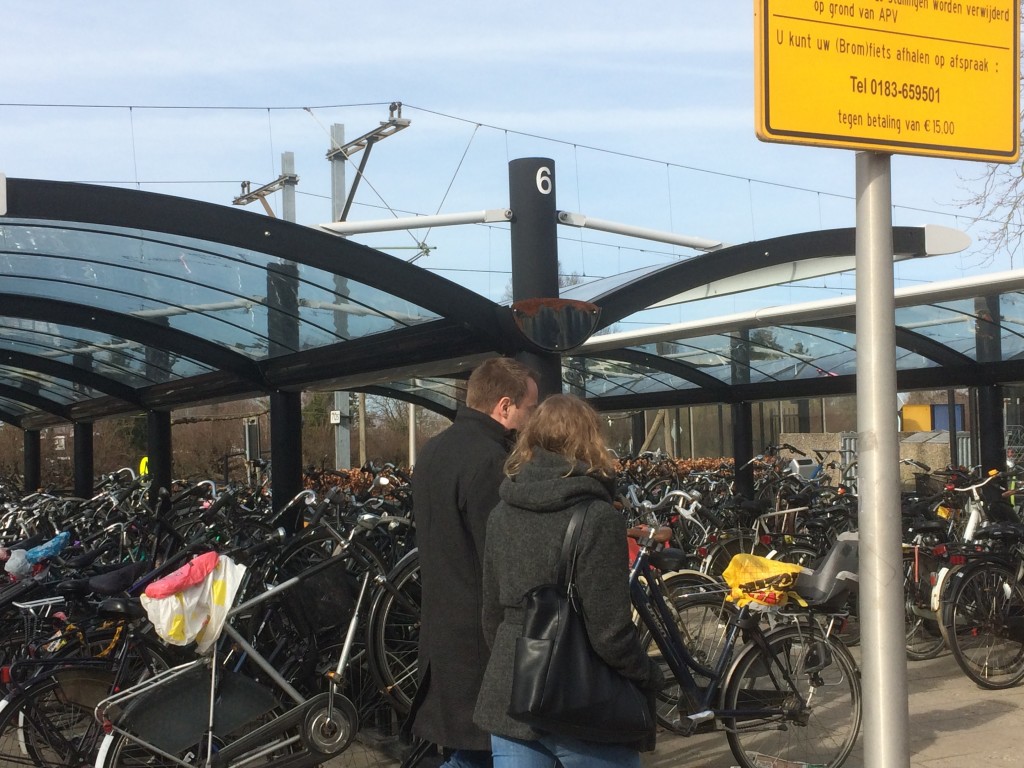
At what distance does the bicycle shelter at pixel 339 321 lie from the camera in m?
6.50

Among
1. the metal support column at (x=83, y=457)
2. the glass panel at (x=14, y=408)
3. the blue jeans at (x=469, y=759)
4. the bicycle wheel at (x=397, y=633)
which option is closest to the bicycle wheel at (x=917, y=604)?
the bicycle wheel at (x=397, y=633)

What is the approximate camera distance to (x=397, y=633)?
4.97 meters

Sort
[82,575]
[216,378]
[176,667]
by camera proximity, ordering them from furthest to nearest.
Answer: [216,378] → [82,575] → [176,667]

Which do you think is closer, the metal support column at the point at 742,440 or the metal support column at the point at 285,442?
the metal support column at the point at 285,442

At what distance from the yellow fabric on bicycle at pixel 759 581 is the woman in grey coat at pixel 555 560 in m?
1.90

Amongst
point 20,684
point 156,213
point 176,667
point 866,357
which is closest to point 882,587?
point 866,357

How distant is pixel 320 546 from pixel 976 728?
340cm

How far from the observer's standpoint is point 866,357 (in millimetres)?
2342

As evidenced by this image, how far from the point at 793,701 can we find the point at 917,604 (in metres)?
2.43

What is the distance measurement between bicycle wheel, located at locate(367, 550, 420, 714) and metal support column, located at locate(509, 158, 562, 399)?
179 centimetres

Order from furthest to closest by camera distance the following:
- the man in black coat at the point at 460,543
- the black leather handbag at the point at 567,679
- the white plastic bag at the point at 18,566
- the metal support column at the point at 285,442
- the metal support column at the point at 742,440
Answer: the metal support column at the point at 742,440 → the metal support column at the point at 285,442 → the white plastic bag at the point at 18,566 → the man in black coat at the point at 460,543 → the black leather handbag at the point at 567,679

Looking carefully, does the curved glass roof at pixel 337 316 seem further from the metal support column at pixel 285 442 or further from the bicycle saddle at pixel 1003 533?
the bicycle saddle at pixel 1003 533

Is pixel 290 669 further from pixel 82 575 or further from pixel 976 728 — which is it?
pixel 976 728

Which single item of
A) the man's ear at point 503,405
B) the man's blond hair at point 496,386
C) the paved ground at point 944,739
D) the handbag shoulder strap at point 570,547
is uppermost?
the man's blond hair at point 496,386
